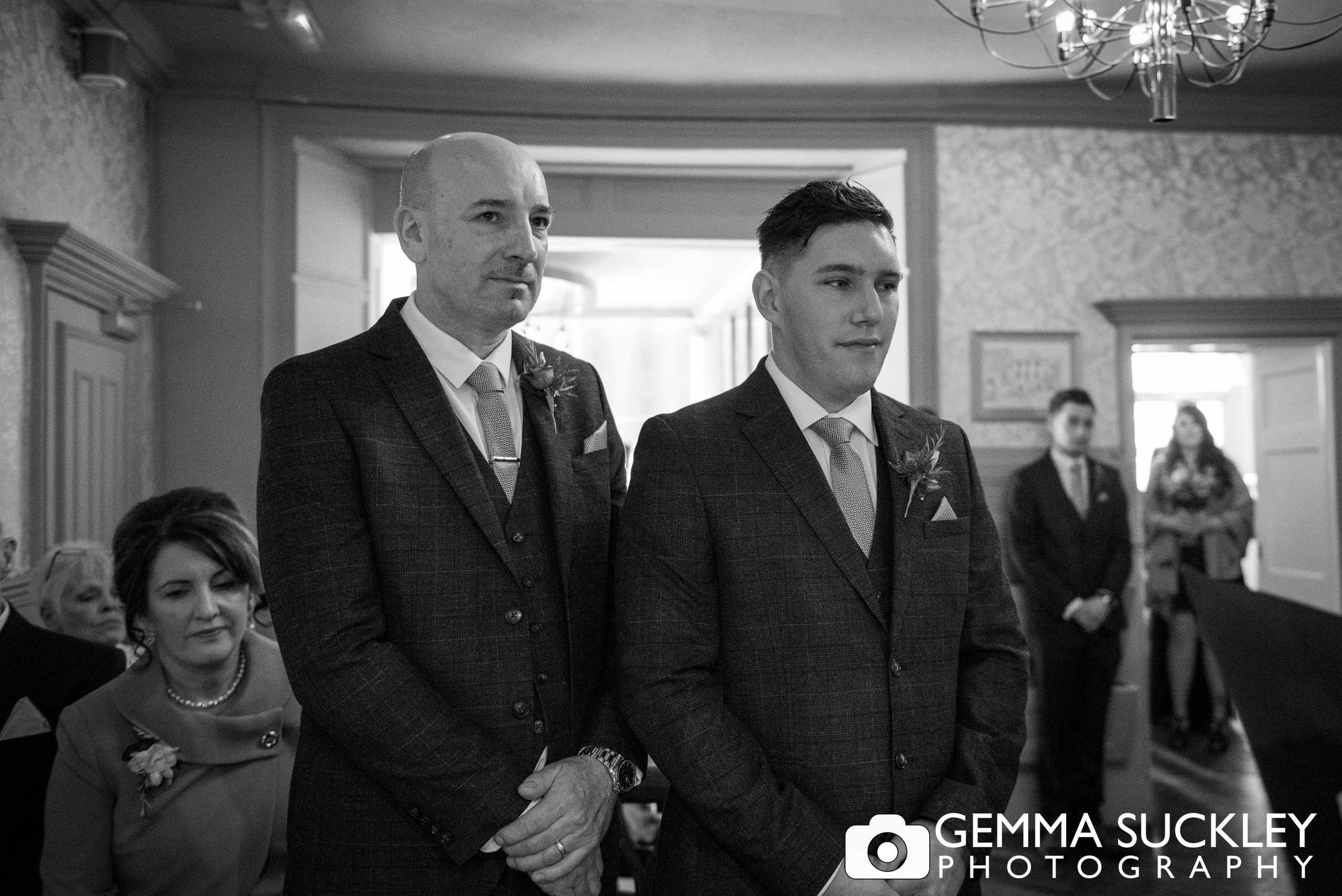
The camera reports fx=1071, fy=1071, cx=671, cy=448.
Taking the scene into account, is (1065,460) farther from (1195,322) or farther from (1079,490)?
(1195,322)

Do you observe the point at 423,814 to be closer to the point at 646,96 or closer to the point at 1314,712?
the point at 1314,712

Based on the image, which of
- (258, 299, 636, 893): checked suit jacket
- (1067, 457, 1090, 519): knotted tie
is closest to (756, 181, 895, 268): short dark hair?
(258, 299, 636, 893): checked suit jacket

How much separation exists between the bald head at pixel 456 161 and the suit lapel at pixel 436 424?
24cm

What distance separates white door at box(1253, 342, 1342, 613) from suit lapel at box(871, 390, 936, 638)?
546 cm

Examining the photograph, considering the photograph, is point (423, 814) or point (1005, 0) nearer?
point (423, 814)

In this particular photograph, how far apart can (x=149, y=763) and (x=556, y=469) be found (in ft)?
2.93

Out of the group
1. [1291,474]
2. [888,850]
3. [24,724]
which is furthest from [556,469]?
[1291,474]

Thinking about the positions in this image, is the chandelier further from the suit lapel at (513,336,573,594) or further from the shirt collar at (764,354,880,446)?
the suit lapel at (513,336,573,594)

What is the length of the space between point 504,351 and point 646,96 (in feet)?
13.4

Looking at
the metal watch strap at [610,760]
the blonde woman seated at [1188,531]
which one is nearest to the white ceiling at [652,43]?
the blonde woman seated at [1188,531]

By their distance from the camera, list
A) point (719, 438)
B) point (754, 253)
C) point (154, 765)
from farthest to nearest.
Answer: point (754, 253) < point (154, 765) < point (719, 438)

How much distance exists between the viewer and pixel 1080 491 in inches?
190

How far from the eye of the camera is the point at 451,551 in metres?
Result: 1.49

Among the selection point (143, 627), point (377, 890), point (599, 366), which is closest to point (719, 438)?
point (377, 890)
